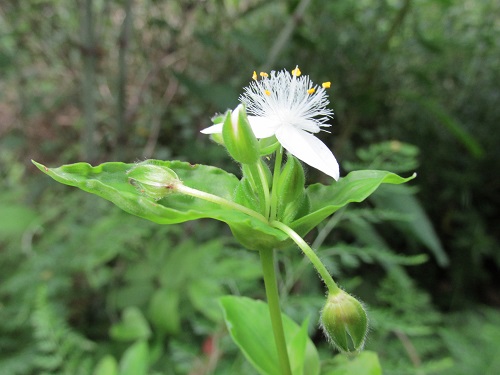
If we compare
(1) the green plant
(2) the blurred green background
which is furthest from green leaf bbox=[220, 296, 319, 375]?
(2) the blurred green background

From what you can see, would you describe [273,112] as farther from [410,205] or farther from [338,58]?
[338,58]

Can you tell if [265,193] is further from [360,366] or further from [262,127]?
[360,366]

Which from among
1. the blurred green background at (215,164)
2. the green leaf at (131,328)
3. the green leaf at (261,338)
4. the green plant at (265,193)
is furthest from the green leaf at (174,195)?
the green leaf at (131,328)

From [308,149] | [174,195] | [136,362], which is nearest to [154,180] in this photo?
[174,195]

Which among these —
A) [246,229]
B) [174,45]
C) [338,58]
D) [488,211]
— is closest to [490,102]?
[488,211]

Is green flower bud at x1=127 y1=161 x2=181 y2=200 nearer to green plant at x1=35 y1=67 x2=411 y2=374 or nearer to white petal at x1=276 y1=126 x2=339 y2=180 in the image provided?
green plant at x1=35 y1=67 x2=411 y2=374

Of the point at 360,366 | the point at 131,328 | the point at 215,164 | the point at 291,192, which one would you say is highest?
the point at 215,164

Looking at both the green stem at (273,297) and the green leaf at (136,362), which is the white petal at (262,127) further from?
the green leaf at (136,362)
